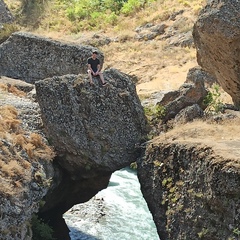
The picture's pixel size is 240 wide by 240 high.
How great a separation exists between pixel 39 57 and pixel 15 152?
11315mm

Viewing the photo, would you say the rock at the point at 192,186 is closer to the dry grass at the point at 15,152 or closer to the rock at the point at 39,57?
the dry grass at the point at 15,152

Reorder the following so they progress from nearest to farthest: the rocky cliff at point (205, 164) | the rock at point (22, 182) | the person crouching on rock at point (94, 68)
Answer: the rocky cliff at point (205, 164)
the rock at point (22, 182)
the person crouching on rock at point (94, 68)

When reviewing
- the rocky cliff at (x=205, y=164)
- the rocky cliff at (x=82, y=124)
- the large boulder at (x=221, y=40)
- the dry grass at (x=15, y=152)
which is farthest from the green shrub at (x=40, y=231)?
the large boulder at (x=221, y=40)

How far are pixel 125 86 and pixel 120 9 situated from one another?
112 ft

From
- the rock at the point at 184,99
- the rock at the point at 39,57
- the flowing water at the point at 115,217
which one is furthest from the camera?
the rock at the point at 39,57

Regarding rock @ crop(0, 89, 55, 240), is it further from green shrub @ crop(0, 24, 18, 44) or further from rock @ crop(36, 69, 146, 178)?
green shrub @ crop(0, 24, 18, 44)

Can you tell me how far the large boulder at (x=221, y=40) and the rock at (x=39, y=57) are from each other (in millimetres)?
7134

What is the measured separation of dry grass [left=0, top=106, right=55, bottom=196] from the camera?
47.7 feet

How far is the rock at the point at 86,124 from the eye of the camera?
1803 cm

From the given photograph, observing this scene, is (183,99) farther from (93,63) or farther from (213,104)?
(93,63)

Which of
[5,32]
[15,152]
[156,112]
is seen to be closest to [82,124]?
[15,152]

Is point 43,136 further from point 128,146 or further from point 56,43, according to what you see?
point 56,43

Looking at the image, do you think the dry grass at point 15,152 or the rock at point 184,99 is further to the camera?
the rock at point 184,99

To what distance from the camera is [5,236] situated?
13.6m
